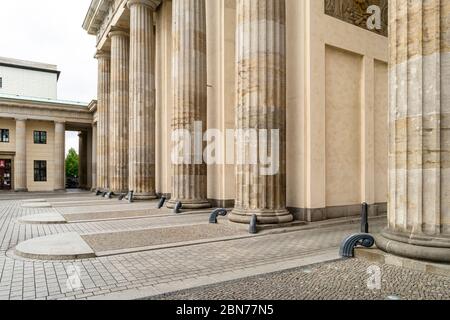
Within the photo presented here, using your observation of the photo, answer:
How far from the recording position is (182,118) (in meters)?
15.6

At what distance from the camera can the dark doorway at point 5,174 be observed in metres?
38.8

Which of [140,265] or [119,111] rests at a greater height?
[119,111]

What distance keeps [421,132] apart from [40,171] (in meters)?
43.3

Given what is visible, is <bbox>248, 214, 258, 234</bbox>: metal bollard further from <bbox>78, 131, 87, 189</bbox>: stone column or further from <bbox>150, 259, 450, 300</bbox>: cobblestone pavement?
<bbox>78, 131, 87, 189</bbox>: stone column

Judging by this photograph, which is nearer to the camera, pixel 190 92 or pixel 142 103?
pixel 190 92

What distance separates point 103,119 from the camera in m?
30.3

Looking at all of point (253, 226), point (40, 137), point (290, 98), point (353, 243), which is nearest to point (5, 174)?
point (40, 137)

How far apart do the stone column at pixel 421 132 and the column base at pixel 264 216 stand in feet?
14.9

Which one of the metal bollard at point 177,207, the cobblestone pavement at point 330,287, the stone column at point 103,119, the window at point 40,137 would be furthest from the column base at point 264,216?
the window at point 40,137

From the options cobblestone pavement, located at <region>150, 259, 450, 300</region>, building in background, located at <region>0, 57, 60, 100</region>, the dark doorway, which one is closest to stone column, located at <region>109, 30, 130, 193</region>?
the dark doorway

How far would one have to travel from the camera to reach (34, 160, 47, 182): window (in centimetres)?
4112

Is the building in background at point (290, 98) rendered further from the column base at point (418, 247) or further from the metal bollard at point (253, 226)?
the column base at point (418, 247)

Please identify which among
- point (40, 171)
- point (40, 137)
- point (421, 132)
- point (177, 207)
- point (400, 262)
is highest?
point (40, 137)

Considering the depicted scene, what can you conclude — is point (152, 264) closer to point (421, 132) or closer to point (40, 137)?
point (421, 132)
